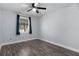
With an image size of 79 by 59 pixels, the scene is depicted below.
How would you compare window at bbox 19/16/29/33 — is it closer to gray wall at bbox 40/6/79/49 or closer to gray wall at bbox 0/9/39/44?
gray wall at bbox 0/9/39/44

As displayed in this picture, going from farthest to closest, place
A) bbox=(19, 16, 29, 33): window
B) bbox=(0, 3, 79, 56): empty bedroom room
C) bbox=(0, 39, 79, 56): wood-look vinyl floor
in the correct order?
bbox=(19, 16, 29, 33): window, bbox=(0, 3, 79, 56): empty bedroom room, bbox=(0, 39, 79, 56): wood-look vinyl floor

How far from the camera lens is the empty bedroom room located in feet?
9.34

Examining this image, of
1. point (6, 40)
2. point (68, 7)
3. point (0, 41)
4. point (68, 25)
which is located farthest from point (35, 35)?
point (68, 7)

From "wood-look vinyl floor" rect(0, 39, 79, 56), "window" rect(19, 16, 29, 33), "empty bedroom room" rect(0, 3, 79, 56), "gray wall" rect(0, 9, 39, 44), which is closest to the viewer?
"wood-look vinyl floor" rect(0, 39, 79, 56)

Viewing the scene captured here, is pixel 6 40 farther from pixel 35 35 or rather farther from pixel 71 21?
pixel 71 21

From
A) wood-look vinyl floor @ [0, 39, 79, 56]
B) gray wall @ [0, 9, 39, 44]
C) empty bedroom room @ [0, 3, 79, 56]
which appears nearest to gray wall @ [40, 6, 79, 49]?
empty bedroom room @ [0, 3, 79, 56]

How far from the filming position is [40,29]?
553cm

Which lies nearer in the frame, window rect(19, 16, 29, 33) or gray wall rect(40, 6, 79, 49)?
gray wall rect(40, 6, 79, 49)

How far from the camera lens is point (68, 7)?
→ 3156mm

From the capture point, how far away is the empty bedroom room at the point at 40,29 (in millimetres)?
2848

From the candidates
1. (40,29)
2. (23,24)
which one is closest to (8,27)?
(23,24)

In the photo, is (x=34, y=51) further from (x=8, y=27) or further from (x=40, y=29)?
(x=40, y=29)

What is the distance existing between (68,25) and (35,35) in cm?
318

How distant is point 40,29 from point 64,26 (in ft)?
8.23
